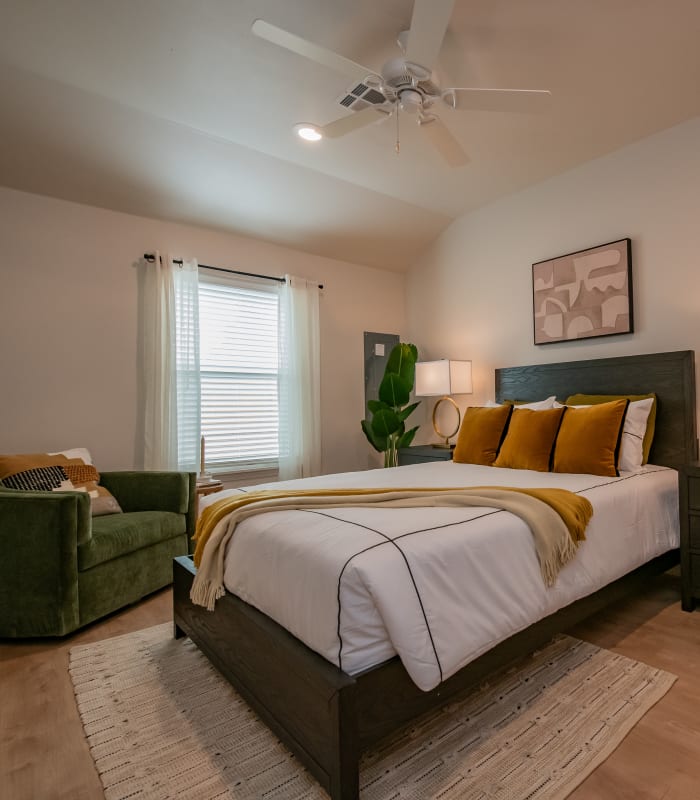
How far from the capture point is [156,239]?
3.58 m

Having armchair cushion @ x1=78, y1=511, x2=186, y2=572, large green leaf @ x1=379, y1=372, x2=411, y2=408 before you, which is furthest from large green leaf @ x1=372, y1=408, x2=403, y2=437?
armchair cushion @ x1=78, y1=511, x2=186, y2=572

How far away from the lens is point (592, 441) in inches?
101

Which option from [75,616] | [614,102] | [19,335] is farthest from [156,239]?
[614,102]

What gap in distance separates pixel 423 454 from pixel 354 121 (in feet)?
8.44

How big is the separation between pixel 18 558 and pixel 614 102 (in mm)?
3982

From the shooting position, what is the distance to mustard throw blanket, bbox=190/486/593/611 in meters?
1.67

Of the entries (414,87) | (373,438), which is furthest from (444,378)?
(414,87)

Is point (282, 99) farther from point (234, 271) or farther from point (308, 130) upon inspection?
point (234, 271)

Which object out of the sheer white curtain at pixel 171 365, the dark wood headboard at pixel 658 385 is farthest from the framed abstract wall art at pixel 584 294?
the sheer white curtain at pixel 171 365

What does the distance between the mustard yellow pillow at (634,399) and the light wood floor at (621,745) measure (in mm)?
912

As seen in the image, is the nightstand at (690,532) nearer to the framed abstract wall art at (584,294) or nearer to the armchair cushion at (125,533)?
the framed abstract wall art at (584,294)

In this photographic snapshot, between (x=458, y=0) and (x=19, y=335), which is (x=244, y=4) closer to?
(x=458, y=0)

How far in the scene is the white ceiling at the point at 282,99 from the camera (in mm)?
2156

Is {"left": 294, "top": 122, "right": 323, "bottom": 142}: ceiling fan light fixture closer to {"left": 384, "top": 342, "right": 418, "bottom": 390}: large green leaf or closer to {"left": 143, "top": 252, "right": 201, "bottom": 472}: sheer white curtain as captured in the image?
{"left": 143, "top": 252, "right": 201, "bottom": 472}: sheer white curtain
